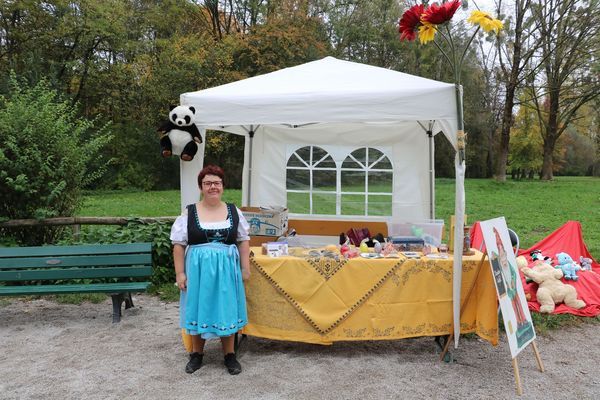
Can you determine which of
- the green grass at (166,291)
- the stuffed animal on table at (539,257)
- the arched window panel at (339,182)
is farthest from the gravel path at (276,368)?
the arched window panel at (339,182)

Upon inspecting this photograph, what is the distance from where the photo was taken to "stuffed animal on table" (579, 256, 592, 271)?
5.54 m

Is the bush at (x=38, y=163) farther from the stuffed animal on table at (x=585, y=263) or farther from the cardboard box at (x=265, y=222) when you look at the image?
the stuffed animal on table at (x=585, y=263)

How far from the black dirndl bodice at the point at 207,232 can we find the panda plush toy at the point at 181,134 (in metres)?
0.66

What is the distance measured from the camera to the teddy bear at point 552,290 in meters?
4.68

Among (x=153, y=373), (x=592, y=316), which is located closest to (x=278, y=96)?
(x=153, y=373)

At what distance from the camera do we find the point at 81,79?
65.9ft

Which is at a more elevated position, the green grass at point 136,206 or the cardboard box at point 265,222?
the cardboard box at point 265,222

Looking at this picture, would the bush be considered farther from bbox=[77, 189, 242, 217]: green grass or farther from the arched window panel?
bbox=[77, 189, 242, 217]: green grass

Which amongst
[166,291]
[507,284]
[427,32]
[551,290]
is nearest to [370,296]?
[507,284]

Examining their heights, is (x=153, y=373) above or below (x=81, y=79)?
below

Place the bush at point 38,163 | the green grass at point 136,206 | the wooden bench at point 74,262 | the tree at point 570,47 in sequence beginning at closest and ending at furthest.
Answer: the wooden bench at point 74,262 < the bush at point 38,163 < the green grass at point 136,206 < the tree at point 570,47

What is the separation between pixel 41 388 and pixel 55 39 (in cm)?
2033

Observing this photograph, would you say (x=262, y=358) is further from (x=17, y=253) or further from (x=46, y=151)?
(x=46, y=151)

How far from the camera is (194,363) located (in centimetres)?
341
